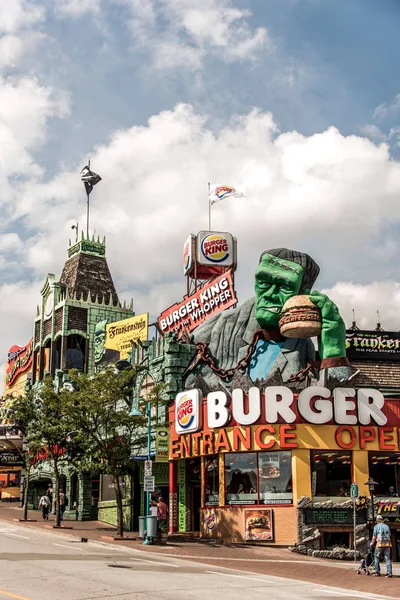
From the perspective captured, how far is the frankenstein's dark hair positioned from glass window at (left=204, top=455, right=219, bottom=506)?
12911 mm

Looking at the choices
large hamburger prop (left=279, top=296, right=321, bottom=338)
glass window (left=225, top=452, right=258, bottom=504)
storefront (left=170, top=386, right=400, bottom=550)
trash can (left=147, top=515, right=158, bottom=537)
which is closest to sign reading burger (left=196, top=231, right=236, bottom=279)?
large hamburger prop (left=279, top=296, right=321, bottom=338)

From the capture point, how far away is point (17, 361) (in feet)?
278

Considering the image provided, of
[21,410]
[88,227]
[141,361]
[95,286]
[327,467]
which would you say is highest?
[88,227]

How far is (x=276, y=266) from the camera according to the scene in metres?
44.5

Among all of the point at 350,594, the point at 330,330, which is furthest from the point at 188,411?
the point at 350,594

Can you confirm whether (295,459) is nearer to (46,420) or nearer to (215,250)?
(46,420)

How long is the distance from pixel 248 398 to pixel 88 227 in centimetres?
4792

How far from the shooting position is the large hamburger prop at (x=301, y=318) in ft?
133

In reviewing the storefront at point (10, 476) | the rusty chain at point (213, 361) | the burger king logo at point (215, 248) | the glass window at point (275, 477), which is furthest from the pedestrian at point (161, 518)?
the storefront at point (10, 476)

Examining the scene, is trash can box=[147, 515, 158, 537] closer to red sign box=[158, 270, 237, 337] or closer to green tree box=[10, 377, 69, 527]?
green tree box=[10, 377, 69, 527]

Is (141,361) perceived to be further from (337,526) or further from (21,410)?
(337,526)

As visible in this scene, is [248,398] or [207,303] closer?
[248,398]

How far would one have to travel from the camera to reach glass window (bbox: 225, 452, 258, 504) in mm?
34938

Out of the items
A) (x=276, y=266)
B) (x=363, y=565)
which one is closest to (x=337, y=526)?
(x=363, y=565)
